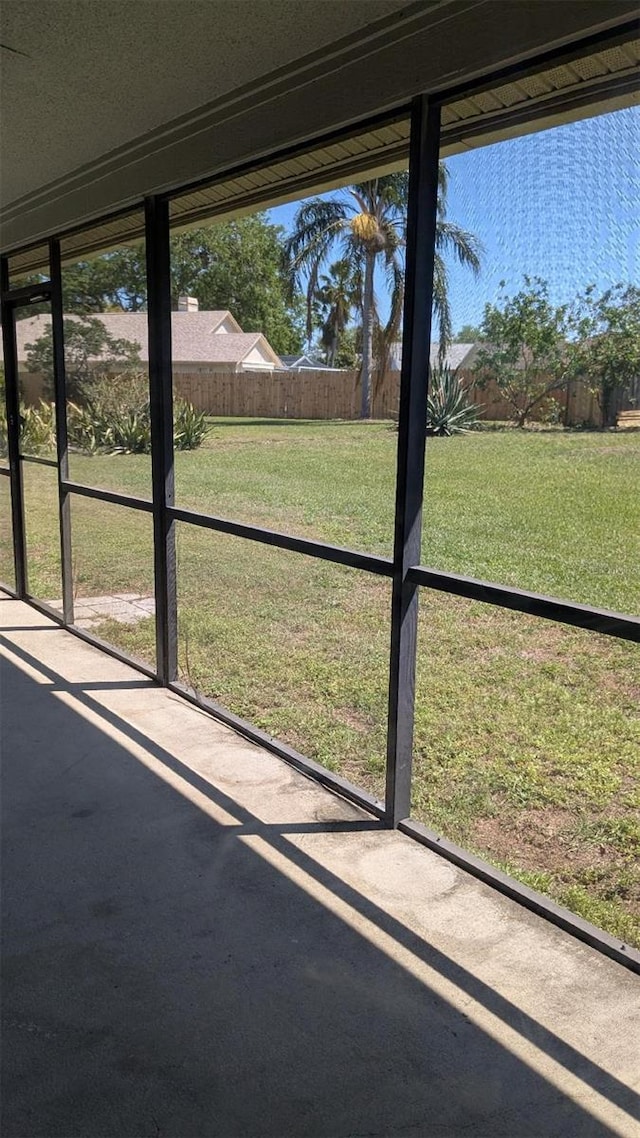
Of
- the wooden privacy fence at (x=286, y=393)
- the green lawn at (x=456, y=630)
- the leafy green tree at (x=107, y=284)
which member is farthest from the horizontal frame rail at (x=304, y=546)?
the leafy green tree at (x=107, y=284)

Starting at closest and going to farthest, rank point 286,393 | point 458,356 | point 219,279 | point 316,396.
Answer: point 458,356 < point 316,396 < point 286,393 < point 219,279

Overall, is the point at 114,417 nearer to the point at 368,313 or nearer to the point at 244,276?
the point at 244,276

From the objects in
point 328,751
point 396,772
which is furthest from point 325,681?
point 396,772

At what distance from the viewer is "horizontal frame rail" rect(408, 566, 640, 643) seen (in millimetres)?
1847

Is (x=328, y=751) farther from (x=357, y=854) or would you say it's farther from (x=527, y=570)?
(x=527, y=570)

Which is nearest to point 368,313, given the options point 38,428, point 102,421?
point 38,428

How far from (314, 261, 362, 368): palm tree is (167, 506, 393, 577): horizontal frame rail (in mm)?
781

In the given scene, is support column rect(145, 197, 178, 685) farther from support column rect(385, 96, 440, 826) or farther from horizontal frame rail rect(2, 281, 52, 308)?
support column rect(385, 96, 440, 826)

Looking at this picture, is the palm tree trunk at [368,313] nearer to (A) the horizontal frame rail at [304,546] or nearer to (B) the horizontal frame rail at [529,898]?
(A) the horizontal frame rail at [304,546]

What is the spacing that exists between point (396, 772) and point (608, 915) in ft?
2.41

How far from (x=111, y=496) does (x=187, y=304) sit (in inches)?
47.9

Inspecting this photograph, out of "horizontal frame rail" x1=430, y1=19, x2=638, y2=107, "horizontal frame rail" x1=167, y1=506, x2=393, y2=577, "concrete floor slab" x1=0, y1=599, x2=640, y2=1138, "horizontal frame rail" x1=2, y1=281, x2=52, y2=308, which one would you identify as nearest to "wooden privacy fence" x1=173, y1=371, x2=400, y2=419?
"horizontal frame rail" x1=167, y1=506, x2=393, y2=577

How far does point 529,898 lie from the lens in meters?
2.19

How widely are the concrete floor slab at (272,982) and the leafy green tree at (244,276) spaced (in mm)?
1995
